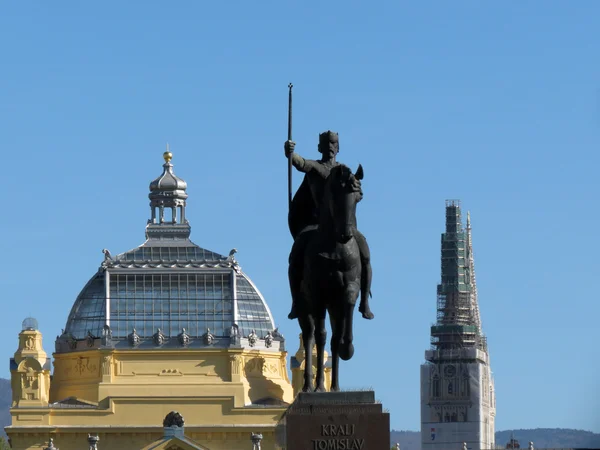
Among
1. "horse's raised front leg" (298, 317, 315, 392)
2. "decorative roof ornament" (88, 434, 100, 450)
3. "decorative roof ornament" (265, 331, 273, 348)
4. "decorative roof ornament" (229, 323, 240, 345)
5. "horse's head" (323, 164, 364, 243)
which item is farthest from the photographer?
"decorative roof ornament" (229, 323, 240, 345)

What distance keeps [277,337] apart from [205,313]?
598 cm

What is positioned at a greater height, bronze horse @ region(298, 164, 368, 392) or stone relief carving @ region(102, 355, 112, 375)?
stone relief carving @ region(102, 355, 112, 375)

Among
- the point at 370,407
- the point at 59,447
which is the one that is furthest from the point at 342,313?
the point at 59,447

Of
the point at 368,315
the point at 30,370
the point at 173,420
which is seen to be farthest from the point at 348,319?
the point at 30,370

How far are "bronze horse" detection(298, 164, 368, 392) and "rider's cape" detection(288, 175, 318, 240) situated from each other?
1199 mm

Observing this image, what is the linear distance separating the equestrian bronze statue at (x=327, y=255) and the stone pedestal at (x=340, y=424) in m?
0.77

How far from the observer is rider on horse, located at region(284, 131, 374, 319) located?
156ft

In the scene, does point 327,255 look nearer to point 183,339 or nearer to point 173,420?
point 173,420

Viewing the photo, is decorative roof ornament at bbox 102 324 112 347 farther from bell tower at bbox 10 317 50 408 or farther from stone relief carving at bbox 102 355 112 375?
bell tower at bbox 10 317 50 408

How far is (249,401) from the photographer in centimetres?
17362

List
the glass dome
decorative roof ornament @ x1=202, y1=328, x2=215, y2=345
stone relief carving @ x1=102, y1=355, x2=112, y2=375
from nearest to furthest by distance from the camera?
1. stone relief carving @ x1=102, y1=355, x2=112, y2=375
2. decorative roof ornament @ x1=202, y1=328, x2=215, y2=345
3. the glass dome

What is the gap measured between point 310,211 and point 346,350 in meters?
2.53

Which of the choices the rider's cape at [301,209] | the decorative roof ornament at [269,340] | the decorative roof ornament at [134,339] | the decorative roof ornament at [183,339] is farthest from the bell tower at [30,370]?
the rider's cape at [301,209]

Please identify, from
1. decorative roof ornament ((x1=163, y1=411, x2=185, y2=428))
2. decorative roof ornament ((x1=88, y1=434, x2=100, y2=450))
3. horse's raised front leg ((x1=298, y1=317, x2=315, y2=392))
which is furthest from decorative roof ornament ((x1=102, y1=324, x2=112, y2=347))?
horse's raised front leg ((x1=298, y1=317, x2=315, y2=392))
